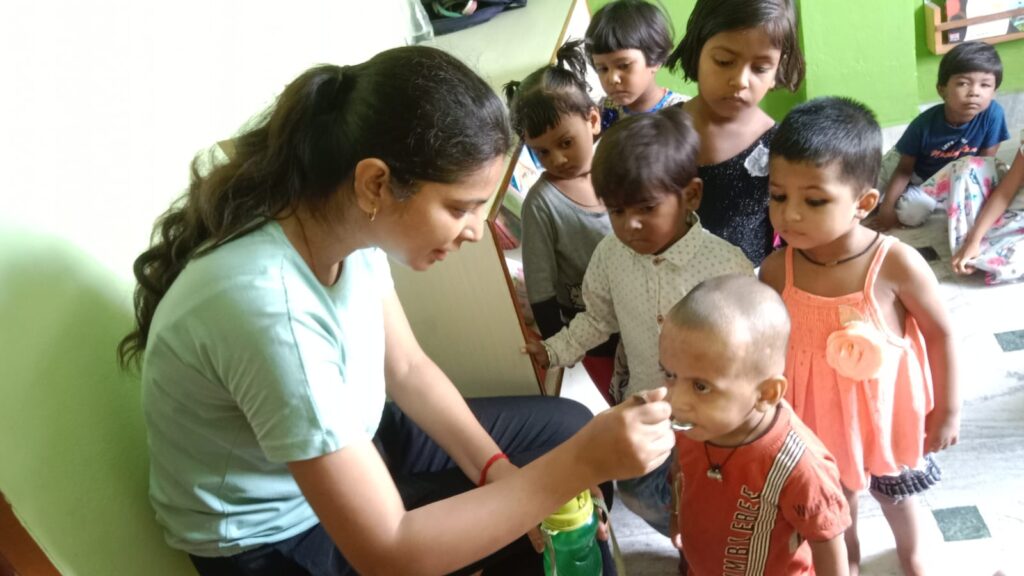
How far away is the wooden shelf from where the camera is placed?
8.45 feet

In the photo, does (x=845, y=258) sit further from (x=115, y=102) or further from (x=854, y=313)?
(x=115, y=102)

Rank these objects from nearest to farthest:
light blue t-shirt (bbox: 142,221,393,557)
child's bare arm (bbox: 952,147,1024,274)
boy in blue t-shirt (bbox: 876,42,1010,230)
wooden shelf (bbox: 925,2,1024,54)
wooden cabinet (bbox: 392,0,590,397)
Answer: light blue t-shirt (bbox: 142,221,393,557)
wooden cabinet (bbox: 392,0,590,397)
child's bare arm (bbox: 952,147,1024,274)
boy in blue t-shirt (bbox: 876,42,1010,230)
wooden shelf (bbox: 925,2,1024,54)

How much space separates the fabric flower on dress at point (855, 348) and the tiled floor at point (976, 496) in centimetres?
15

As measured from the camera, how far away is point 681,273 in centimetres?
111

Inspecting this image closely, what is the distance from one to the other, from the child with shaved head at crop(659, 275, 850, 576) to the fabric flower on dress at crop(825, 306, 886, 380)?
0.19m

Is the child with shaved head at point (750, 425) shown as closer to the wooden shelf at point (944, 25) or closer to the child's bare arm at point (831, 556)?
the child's bare arm at point (831, 556)

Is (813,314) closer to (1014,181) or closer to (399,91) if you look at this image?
(399,91)

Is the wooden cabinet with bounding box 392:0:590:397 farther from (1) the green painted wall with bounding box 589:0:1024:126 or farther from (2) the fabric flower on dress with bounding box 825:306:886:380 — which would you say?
(1) the green painted wall with bounding box 589:0:1024:126

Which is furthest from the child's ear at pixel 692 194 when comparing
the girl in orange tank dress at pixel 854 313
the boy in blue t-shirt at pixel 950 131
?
the boy in blue t-shirt at pixel 950 131

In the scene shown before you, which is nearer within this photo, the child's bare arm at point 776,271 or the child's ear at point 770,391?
the child's ear at point 770,391

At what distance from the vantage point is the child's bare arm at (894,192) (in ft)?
7.92

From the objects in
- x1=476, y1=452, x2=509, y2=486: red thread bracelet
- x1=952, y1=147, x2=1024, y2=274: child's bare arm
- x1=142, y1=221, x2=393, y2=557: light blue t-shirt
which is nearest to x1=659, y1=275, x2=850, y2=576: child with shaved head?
x1=476, y1=452, x2=509, y2=486: red thread bracelet

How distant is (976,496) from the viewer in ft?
4.53

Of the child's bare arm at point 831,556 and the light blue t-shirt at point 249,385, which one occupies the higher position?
the light blue t-shirt at point 249,385
